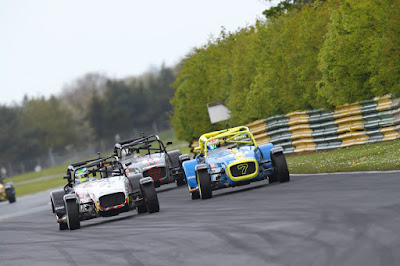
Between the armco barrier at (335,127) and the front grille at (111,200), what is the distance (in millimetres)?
9831

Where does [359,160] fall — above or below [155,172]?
below

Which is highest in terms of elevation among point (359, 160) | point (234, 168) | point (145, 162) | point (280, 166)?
point (145, 162)

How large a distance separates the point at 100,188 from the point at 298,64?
14.2 metres

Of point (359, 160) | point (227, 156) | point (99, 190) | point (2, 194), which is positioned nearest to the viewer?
point (99, 190)

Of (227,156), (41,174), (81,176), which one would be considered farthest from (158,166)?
(41,174)

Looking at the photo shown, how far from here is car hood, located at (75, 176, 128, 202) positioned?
47.3 feet

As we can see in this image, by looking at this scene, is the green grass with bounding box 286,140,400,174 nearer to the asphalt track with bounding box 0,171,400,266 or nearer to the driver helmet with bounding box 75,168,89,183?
the asphalt track with bounding box 0,171,400,266

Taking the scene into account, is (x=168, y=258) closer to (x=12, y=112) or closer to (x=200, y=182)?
(x=200, y=182)

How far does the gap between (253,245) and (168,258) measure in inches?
39.3

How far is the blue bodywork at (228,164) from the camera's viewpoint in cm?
1547

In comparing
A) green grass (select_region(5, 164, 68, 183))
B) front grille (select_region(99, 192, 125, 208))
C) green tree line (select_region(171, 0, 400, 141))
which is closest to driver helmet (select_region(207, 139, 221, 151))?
front grille (select_region(99, 192, 125, 208))

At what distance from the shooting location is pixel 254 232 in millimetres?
9148

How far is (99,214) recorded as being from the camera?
14.4 m

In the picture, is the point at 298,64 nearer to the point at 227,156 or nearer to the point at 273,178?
the point at 273,178
